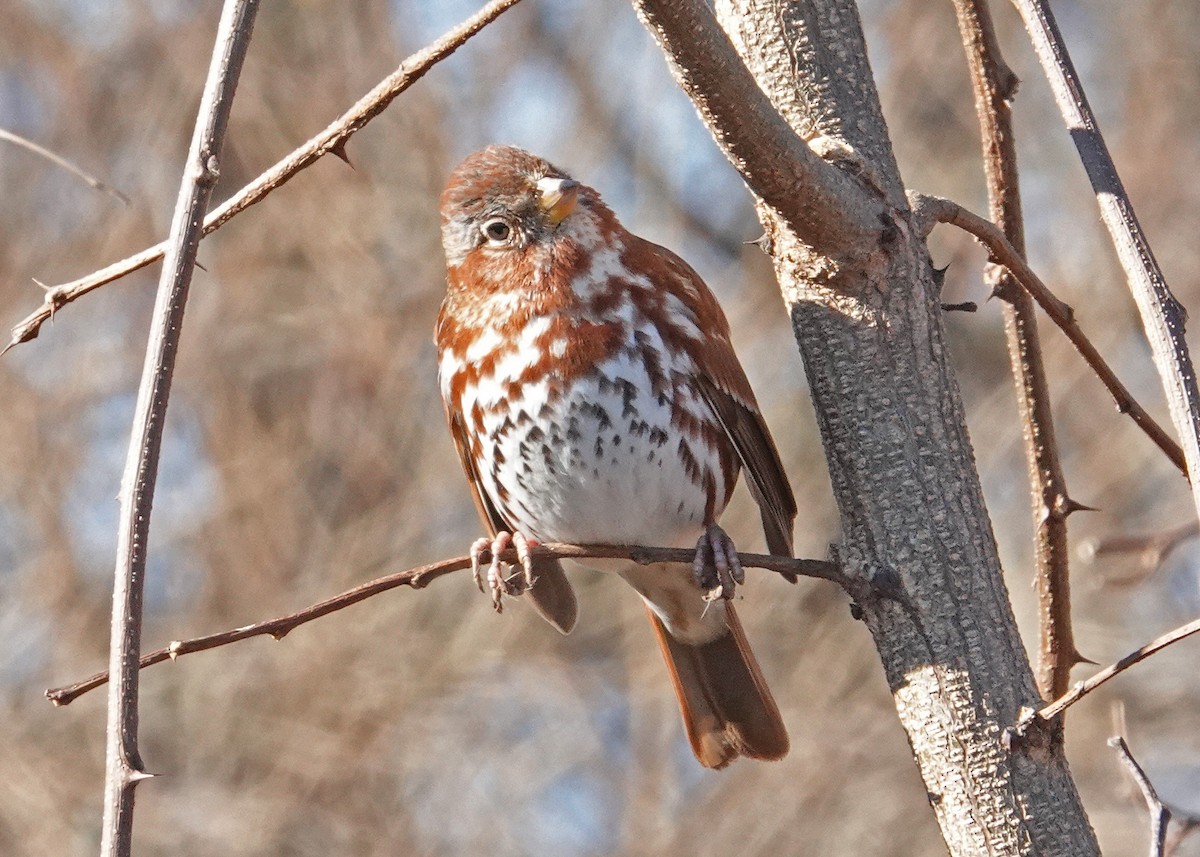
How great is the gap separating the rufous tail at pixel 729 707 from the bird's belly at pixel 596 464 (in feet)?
1.39

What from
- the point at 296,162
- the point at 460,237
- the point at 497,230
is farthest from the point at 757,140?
the point at 460,237

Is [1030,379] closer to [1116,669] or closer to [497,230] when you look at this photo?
[1116,669]

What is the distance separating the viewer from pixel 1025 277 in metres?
2.64

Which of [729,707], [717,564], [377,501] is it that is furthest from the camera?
[377,501]

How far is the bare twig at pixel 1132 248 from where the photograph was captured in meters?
1.86

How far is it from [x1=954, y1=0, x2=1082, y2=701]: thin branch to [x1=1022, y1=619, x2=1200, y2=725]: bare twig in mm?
434

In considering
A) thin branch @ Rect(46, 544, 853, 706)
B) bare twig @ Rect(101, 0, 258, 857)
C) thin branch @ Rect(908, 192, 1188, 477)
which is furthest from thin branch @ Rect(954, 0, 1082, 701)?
bare twig @ Rect(101, 0, 258, 857)

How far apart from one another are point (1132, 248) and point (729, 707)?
2281 millimetres

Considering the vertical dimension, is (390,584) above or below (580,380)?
below

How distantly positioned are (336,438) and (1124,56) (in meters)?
5.64

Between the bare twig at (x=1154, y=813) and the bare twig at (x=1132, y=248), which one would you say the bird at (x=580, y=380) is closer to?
the bare twig at (x=1154, y=813)

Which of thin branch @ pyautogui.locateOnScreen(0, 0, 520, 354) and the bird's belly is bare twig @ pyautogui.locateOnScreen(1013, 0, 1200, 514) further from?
the bird's belly

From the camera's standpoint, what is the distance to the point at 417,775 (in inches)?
370

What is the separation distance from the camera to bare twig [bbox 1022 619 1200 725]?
6.50ft
